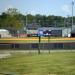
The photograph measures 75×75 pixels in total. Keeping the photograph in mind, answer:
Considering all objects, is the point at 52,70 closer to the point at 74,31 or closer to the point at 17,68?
the point at 17,68

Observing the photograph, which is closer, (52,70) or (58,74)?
(58,74)

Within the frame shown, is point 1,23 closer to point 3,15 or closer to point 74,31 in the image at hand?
point 3,15

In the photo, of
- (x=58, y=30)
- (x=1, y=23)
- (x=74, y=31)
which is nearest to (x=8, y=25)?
(x=1, y=23)

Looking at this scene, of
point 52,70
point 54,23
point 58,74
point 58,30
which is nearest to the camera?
point 58,74

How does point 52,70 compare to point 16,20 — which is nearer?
point 52,70

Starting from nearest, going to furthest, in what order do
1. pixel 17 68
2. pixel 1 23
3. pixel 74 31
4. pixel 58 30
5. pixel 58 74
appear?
pixel 58 74, pixel 17 68, pixel 74 31, pixel 58 30, pixel 1 23

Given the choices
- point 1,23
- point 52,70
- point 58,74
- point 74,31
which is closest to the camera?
point 58,74

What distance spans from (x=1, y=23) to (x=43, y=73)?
87631mm

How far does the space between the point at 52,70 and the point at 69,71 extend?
1.68ft

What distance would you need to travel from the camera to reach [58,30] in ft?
291

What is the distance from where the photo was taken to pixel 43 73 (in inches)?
344

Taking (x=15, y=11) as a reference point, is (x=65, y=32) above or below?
below

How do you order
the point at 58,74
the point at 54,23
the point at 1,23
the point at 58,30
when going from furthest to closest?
the point at 54,23 < the point at 1,23 < the point at 58,30 < the point at 58,74

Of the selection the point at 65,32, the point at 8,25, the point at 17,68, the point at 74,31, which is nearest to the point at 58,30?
the point at 65,32
